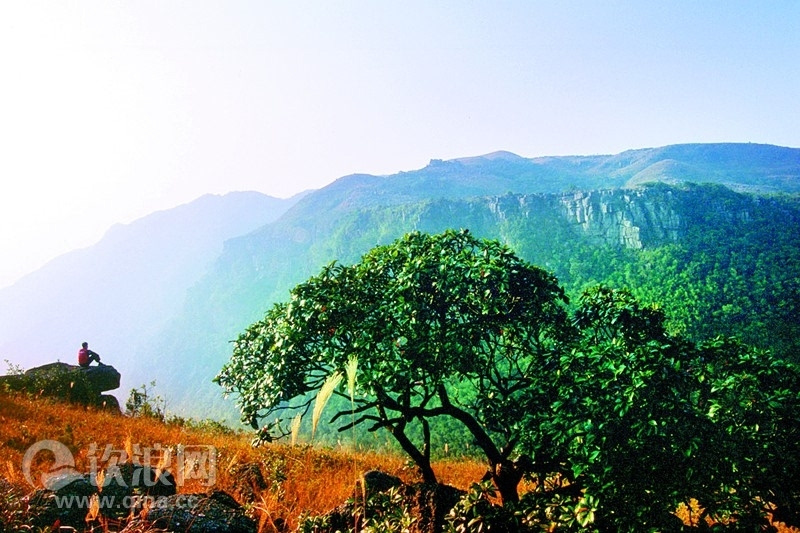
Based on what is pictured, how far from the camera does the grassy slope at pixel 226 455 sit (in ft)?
26.5

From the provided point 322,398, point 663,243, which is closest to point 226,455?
point 322,398

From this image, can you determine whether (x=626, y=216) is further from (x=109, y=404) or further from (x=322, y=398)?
(x=322, y=398)

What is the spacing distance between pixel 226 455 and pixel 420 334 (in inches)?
255

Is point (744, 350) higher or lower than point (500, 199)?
lower

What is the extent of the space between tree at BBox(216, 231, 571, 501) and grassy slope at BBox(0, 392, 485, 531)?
144cm

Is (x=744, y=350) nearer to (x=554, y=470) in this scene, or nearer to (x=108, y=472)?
(x=554, y=470)

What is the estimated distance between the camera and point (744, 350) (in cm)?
699

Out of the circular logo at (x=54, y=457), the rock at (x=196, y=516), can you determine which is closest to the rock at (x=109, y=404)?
the circular logo at (x=54, y=457)

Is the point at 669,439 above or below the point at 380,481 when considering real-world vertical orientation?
above

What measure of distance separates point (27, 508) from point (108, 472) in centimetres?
91

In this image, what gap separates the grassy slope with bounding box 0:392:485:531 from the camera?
8064 mm

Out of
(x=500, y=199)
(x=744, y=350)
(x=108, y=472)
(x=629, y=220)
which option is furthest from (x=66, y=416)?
(x=500, y=199)

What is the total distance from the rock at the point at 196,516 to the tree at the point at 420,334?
6.06 feet

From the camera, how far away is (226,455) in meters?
10.5
